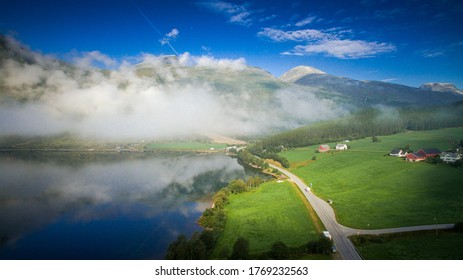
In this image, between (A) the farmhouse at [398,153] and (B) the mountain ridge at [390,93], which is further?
(B) the mountain ridge at [390,93]

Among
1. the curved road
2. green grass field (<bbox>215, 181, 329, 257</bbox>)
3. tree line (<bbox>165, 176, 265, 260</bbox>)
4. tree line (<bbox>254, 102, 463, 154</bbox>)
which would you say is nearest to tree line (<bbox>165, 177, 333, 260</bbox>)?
tree line (<bbox>165, 176, 265, 260</bbox>)

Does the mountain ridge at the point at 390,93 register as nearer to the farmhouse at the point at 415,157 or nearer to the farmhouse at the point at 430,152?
the farmhouse at the point at 430,152

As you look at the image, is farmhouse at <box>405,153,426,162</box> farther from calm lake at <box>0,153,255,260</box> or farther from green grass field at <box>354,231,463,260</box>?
calm lake at <box>0,153,255,260</box>

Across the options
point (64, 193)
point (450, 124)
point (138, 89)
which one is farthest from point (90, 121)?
point (450, 124)

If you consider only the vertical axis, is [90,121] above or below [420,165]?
above

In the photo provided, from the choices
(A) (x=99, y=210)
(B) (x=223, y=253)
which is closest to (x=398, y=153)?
(B) (x=223, y=253)

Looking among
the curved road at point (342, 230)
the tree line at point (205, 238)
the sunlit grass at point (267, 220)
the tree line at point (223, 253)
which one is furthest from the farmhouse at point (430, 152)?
the tree line at point (223, 253)
